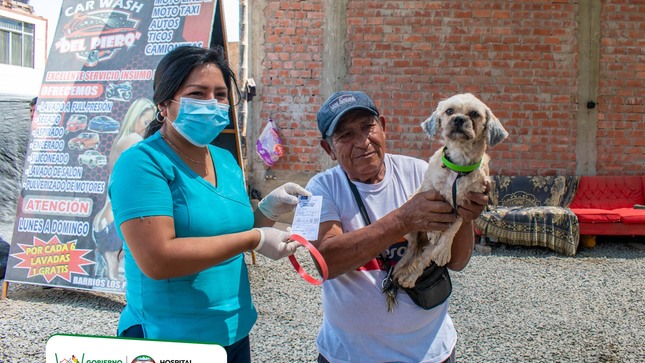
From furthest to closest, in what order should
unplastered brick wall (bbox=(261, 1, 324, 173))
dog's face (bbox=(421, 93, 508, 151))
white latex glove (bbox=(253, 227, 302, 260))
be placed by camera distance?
unplastered brick wall (bbox=(261, 1, 324, 173)) → dog's face (bbox=(421, 93, 508, 151)) → white latex glove (bbox=(253, 227, 302, 260))

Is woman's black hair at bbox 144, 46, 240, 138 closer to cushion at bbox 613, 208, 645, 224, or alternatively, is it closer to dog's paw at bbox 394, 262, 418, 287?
dog's paw at bbox 394, 262, 418, 287

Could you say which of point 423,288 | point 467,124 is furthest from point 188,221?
point 467,124

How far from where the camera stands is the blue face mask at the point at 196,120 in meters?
1.67

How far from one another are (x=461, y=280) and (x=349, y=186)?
3.89 meters

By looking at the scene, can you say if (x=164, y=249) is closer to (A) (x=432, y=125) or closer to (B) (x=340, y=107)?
(B) (x=340, y=107)

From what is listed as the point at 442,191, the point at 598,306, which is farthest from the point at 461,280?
the point at 442,191

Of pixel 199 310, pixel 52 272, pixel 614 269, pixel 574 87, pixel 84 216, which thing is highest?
pixel 574 87

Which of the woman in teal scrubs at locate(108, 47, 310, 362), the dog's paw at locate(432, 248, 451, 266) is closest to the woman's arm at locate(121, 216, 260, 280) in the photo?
the woman in teal scrubs at locate(108, 47, 310, 362)

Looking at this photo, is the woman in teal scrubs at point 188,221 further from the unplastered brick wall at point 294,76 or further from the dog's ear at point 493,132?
the unplastered brick wall at point 294,76

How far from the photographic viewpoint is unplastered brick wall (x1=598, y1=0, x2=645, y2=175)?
23.9ft

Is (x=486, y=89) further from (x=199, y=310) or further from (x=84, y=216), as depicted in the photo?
(x=199, y=310)

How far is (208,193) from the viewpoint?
161 centimetres

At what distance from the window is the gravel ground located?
2957 centimetres

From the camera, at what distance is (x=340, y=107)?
1.86 metres
